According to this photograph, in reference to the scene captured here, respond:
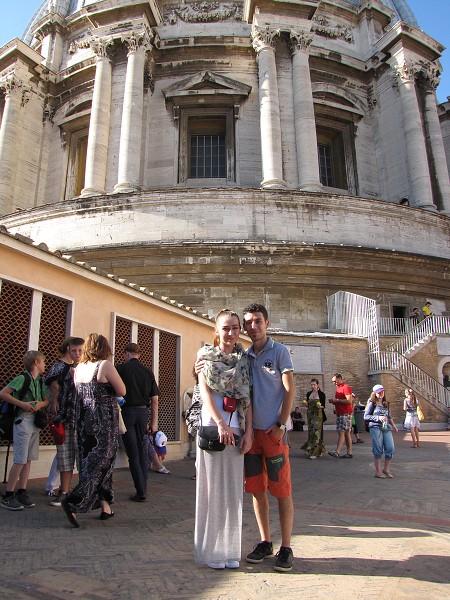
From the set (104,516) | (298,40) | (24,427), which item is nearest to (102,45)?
(298,40)

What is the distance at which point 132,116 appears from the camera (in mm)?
20781

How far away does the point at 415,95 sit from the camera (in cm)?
2380

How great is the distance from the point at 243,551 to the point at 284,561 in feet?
1.91

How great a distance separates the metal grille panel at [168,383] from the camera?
9.59 metres

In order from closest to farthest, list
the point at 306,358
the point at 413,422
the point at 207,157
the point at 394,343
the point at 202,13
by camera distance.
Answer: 1. the point at 413,422
2. the point at 306,358
3. the point at 394,343
4. the point at 207,157
5. the point at 202,13

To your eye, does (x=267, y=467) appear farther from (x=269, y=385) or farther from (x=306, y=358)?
(x=306, y=358)

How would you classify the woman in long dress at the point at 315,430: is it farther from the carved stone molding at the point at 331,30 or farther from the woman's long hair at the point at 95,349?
the carved stone molding at the point at 331,30

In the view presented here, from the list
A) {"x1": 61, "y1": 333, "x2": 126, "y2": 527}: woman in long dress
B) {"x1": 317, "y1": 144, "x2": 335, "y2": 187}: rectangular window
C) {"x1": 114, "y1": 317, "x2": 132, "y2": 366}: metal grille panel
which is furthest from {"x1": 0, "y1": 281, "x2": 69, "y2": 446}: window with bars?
{"x1": 317, "y1": 144, "x2": 335, "y2": 187}: rectangular window

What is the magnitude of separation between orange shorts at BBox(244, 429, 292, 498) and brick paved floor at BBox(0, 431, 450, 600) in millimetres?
512

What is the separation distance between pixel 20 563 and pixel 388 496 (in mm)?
4511

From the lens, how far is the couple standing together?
3570 mm

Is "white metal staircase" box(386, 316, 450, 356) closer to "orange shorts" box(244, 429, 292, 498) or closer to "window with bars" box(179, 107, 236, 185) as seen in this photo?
"window with bars" box(179, 107, 236, 185)

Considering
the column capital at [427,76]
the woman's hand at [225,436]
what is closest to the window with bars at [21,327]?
the woman's hand at [225,436]

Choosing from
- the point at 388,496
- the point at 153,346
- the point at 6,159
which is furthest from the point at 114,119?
the point at 388,496
